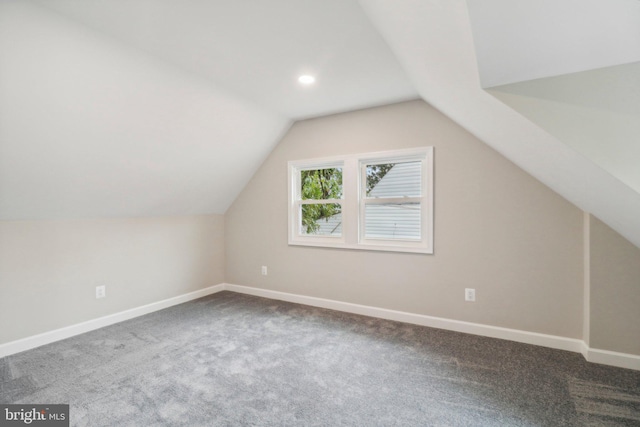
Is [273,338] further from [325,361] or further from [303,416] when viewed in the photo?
[303,416]

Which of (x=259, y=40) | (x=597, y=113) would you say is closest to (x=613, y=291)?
(x=597, y=113)

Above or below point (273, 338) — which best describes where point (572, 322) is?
above

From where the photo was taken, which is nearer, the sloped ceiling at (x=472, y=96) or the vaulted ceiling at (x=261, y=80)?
the vaulted ceiling at (x=261, y=80)

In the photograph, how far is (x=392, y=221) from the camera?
11.2 feet

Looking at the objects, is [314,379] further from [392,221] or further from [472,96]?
[472,96]

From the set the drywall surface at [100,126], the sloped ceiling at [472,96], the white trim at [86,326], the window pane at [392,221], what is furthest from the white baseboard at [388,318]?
the drywall surface at [100,126]

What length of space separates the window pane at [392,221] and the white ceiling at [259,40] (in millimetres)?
1225

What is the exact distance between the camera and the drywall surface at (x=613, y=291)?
2.25 metres

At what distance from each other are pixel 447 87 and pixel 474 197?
1288mm

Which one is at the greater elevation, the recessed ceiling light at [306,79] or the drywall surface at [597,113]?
the recessed ceiling light at [306,79]

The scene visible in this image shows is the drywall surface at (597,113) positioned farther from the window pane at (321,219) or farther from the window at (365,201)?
the window pane at (321,219)

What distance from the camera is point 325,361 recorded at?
2402 millimetres

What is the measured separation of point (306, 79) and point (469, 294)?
2.55m

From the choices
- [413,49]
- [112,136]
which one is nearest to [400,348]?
[413,49]
